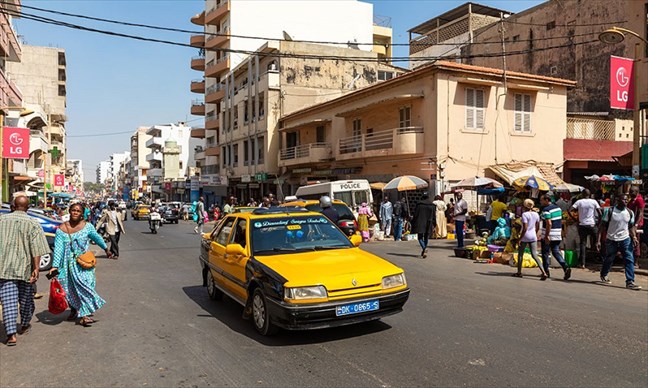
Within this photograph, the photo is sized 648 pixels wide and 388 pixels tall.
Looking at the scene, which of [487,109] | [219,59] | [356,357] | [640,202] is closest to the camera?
[356,357]

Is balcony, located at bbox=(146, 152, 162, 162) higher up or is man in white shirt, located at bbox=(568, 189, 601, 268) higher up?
balcony, located at bbox=(146, 152, 162, 162)

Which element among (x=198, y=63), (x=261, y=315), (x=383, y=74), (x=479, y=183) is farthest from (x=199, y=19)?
(x=261, y=315)

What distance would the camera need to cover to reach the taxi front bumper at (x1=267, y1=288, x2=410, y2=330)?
537 centimetres

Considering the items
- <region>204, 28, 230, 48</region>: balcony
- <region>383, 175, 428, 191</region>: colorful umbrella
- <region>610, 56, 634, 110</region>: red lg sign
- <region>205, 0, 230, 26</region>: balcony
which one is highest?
<region>205, 0, 230, 26</region>: balcony

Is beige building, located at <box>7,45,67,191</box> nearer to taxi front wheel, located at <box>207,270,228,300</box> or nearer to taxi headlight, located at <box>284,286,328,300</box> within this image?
taxi front wheel, located at <box>207,270,228,300</box>

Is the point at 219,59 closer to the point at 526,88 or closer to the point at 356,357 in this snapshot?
the point at 526,88

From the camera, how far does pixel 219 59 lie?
53219 mm

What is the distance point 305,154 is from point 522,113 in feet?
47.0

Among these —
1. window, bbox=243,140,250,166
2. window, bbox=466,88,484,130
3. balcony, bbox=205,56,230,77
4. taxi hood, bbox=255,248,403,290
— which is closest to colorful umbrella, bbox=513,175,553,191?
window, bbox=466,88,484,130

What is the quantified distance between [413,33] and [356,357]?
153ft

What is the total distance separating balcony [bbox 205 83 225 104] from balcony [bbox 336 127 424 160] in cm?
2512

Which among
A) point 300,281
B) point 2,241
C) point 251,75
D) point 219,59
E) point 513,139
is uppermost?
point 219,59

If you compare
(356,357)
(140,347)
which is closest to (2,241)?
(140,347)

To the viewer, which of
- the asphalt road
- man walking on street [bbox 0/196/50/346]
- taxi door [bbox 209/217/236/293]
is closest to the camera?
the asphalt road
